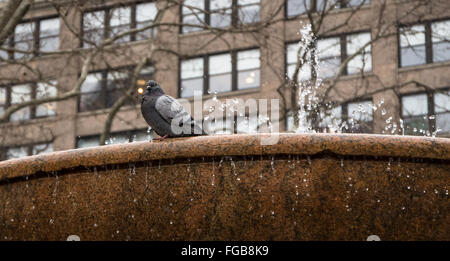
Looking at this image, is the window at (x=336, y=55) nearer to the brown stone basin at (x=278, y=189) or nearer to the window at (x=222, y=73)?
the window at (x=222, y=73)

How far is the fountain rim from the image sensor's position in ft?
17.6

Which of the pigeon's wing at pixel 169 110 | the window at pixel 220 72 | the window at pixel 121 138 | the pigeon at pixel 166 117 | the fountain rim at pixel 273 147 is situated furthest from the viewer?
the window at pixel 220 72

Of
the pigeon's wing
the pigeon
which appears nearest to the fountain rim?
the pigeon

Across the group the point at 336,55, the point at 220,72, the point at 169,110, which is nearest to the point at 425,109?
the point at 336,55

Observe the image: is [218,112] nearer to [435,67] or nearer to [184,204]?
[435,67]

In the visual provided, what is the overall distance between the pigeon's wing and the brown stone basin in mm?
535

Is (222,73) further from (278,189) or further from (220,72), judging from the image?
(278,189)

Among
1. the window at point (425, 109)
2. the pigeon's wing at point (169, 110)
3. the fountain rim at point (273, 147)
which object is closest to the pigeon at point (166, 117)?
the pigeon's wing at point (169, 110)

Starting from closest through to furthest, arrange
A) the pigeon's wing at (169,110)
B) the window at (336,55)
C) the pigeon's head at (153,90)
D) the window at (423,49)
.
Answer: the pigeon's wing at (169,110) → the pigeon's head at (153,90) → the window at (336,55) → the window at (423,49)

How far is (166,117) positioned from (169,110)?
6cm

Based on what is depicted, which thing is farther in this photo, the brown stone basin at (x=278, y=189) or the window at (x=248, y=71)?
the window at (x=248, y=71)

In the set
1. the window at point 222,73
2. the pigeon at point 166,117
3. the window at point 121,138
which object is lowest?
the pigeon at point 166,117

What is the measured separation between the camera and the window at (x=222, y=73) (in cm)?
3077
